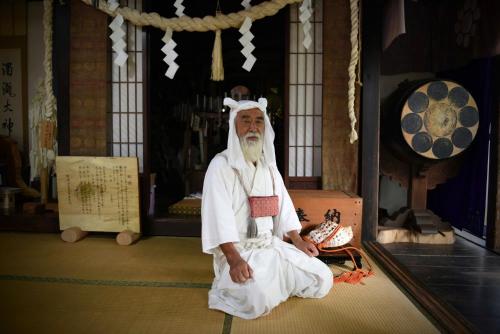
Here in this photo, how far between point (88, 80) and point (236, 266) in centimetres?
319

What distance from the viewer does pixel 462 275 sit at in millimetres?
3154

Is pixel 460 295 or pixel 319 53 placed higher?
pixel 319 53

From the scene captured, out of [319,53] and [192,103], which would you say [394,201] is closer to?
[319,53]

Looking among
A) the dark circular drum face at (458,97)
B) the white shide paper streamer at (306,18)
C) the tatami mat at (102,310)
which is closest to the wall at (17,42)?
the tatami mat at (102,310)

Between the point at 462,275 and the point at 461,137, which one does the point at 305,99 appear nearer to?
the point at 461,137

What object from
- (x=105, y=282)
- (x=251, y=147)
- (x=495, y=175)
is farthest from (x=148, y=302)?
(x=495, y=175)

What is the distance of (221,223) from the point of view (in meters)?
2.39

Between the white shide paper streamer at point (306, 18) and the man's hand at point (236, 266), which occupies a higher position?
the white shide paper streamer at point (306, 18)

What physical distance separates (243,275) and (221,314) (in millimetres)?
288

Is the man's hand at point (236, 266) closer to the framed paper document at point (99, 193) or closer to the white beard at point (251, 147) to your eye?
the white beard at point (251, 147)

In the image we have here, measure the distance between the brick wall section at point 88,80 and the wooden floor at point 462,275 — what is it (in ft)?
11.8

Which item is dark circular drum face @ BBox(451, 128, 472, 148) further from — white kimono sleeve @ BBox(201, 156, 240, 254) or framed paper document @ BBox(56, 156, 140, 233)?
framed paper document @ BBox(56, 156, 140, 233)

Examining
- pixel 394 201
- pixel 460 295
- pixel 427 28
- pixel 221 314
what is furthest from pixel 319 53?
pixel 221 314

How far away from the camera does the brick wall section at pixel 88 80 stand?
4.25 m
